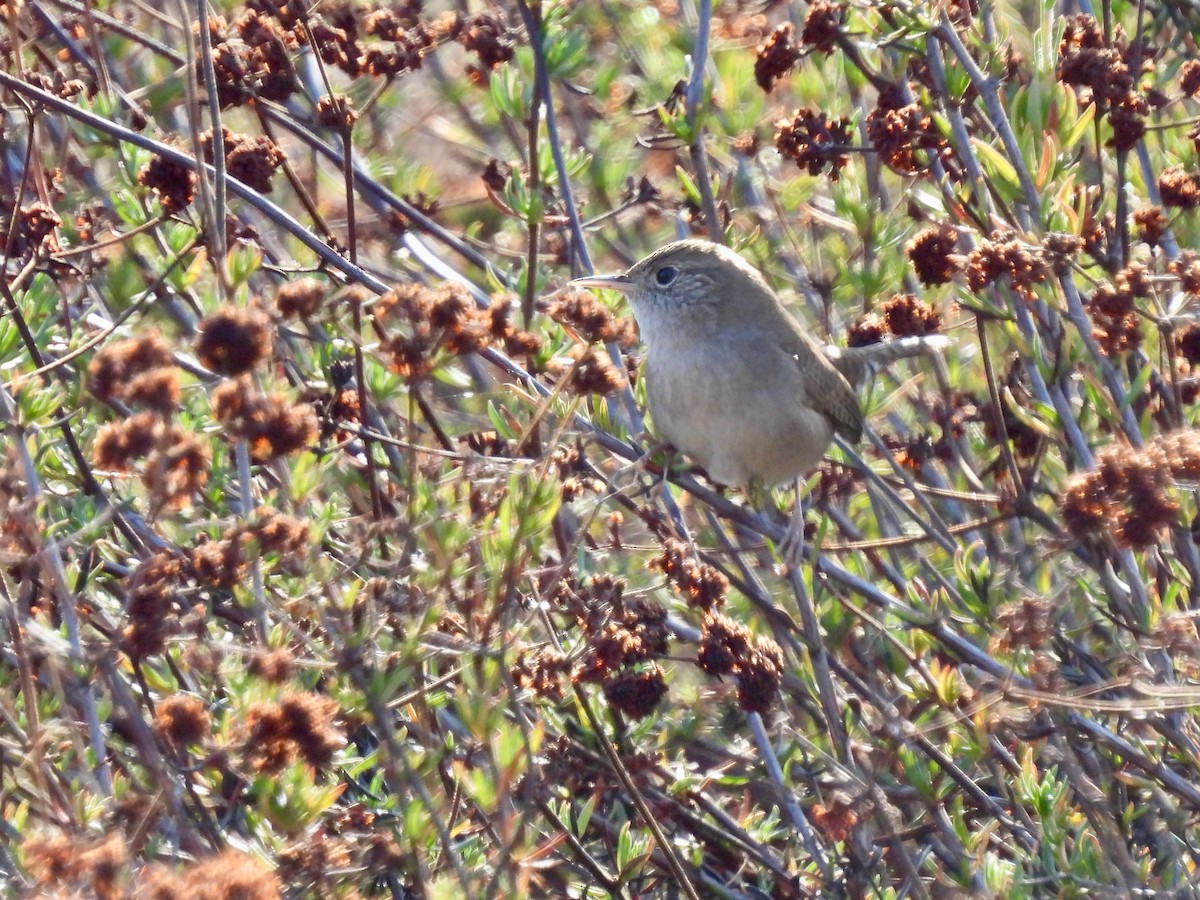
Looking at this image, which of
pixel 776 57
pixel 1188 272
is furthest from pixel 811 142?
pixel 1188 272

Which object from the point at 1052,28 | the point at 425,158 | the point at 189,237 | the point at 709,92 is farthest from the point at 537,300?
the point at 425,158

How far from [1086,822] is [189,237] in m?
2.74

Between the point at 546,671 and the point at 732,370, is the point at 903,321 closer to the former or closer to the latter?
the point at 732,370

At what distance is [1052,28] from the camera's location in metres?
3.82

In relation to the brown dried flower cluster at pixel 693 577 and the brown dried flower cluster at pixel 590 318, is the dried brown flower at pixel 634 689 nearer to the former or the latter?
the brown dried flower cluster at pixel 693 577

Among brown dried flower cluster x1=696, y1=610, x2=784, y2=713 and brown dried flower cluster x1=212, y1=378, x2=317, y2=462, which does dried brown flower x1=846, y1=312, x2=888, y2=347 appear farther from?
brown dried flower cluster x1=212, y1=378, x2=317, y2=462

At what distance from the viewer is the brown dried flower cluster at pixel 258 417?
82.4 inches

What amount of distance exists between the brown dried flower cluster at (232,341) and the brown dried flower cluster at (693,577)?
142cm

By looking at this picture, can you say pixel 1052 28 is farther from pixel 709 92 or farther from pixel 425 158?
pixel 425 158

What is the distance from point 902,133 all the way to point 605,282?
4.01 ft

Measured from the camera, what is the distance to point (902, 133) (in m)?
3.62

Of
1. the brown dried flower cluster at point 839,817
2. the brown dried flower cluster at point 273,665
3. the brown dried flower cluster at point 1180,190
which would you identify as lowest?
the brown dried flower cluster at point 839,817

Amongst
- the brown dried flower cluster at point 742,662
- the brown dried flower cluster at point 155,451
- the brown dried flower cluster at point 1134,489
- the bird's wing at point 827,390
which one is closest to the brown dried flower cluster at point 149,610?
the brown dried flower cluster at point 155,451

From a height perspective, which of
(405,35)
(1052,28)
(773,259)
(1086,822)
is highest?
(405,35)
